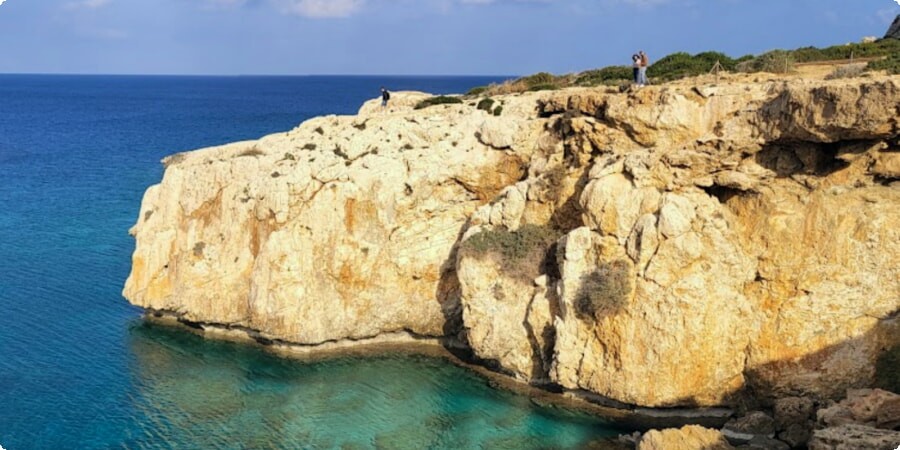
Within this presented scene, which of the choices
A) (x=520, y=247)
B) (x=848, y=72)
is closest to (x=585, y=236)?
(x=520, y=247)

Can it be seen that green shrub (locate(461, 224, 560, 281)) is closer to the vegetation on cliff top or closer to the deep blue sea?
the deep blue sea

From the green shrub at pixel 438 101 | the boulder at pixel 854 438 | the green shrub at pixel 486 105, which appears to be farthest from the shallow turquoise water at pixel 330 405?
the green shrub at pixel 438 101

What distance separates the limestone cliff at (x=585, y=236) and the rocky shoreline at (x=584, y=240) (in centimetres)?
6

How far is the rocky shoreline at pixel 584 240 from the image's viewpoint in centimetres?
2041

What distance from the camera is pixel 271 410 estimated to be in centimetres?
2244

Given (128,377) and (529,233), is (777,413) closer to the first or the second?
(529,233)

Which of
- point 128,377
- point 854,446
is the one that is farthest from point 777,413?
point 128,377

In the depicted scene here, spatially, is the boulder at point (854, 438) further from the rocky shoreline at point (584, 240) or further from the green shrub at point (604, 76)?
the green shrub at point (604, 76)

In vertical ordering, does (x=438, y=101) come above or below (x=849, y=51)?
below

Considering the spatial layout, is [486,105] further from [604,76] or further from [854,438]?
[854,438]

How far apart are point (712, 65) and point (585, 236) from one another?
49.0 ft

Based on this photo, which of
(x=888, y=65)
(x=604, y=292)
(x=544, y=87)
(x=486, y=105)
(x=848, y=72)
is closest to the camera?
(x=604, y=292)

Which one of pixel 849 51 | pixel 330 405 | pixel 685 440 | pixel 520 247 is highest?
pixel 849 51

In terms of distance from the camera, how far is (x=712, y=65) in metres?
32.9
